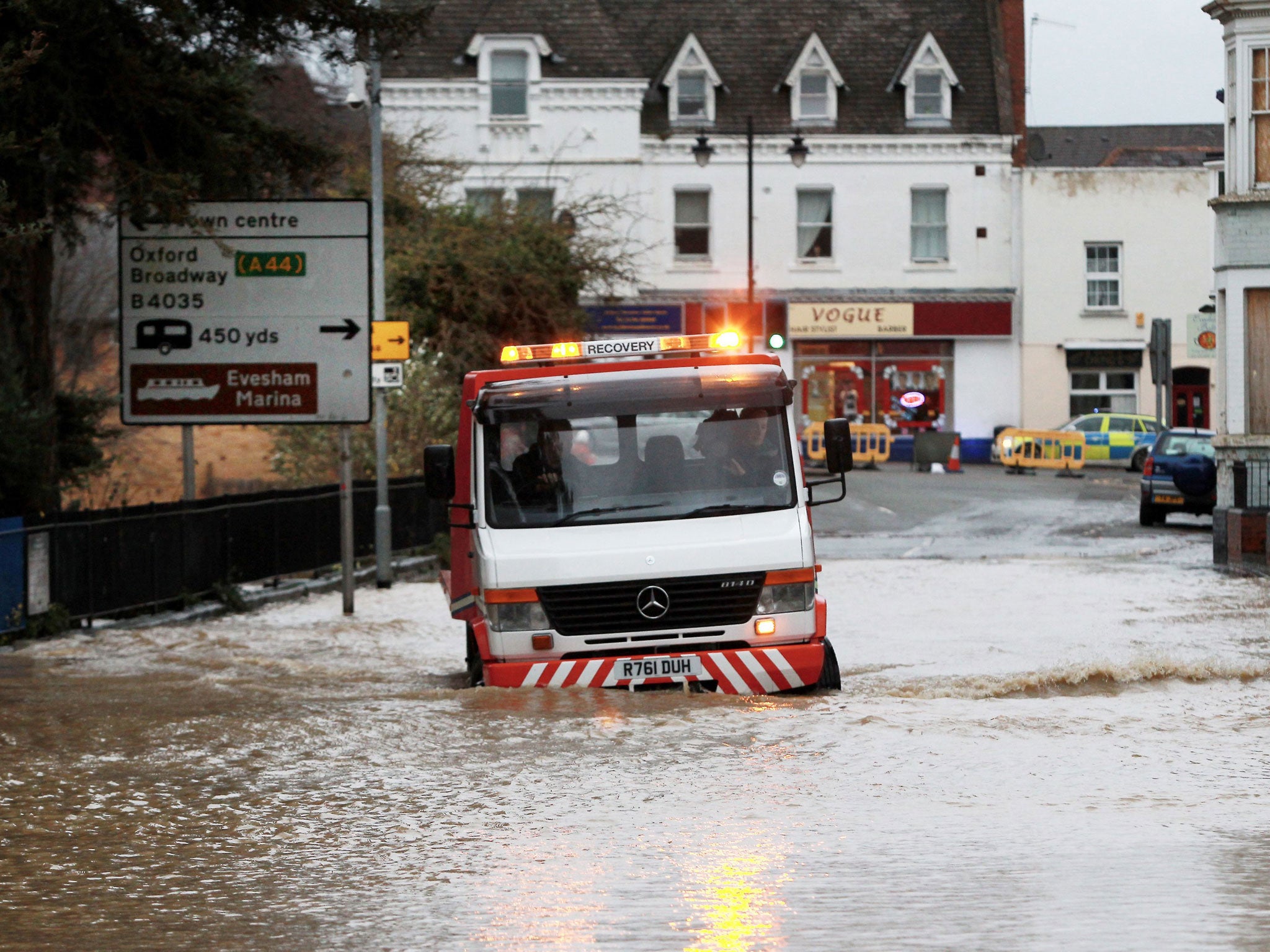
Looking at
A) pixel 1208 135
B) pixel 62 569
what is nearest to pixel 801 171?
pixel 1208 135

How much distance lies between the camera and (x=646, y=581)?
10.7m

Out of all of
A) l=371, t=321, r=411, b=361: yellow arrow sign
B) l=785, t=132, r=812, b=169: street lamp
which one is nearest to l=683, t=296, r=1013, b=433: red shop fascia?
l=785, t=132, r=812, b=169: street lamp

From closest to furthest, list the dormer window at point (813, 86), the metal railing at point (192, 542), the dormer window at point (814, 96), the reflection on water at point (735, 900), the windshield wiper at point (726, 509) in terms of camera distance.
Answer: the reflection on water at point (735, 900)
the windshield wiper at point (726, 509)
the metal railing at point (192, 542)
the dormer window at point (813, 86)
the dormer window at point (814, 96)

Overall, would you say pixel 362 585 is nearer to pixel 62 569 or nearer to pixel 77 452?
pixel 77 452

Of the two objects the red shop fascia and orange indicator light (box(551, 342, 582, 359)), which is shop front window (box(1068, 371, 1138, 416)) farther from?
orange indicator light (box(551, 342, 582, 359))

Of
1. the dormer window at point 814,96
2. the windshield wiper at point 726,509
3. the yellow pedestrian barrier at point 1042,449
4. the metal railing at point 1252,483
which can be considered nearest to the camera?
the windshield wiper at point 726,509

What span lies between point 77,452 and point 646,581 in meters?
9.06

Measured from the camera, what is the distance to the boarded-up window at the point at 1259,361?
24.6 m

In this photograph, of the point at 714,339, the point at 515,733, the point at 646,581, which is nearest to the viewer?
the point at 515,733

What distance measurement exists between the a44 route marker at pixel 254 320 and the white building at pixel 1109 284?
104 feet

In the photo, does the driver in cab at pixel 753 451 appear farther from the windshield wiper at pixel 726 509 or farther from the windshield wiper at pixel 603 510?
the windshield wiper at pixel 603 510

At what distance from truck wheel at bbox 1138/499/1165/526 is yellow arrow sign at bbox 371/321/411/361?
511 inches

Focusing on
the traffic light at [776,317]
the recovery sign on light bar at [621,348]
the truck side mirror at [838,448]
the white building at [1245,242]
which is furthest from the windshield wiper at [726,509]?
the traffic light at [776,317]

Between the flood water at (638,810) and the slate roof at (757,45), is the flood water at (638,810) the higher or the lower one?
the lower one
